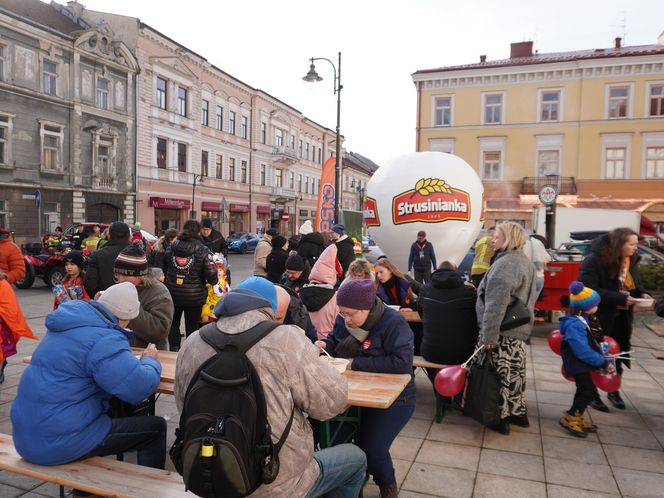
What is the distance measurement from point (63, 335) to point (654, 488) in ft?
13.2

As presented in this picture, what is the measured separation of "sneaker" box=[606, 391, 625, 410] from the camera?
5.11 meters

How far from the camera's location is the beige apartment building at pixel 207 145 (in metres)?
30.2

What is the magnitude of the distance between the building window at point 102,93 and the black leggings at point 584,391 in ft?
94.8

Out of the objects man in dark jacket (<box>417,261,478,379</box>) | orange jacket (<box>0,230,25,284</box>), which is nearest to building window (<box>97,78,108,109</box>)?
orange jacket (<box>0,230,25,284</box>)

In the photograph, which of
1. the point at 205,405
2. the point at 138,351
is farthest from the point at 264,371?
the point at 138,351

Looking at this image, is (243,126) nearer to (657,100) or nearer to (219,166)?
(219,166)

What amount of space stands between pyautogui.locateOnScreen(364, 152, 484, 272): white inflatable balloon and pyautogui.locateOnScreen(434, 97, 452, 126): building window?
1889 centimetres

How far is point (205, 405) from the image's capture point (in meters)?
1.88

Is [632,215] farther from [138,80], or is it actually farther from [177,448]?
[138,80]

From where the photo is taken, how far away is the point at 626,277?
17.3 feet

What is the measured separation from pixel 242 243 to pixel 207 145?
32.7ft

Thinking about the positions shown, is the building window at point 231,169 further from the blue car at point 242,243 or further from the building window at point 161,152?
the blue car at point 242,243

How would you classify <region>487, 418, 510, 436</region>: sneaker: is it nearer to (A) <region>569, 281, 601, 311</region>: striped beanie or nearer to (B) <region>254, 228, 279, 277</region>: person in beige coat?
(A) <region>569, 281, 601, 311</region>: striped beanie

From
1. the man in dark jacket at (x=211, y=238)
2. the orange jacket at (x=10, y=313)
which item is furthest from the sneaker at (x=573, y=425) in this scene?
the man in dark jacket at (x=211, y=238)
